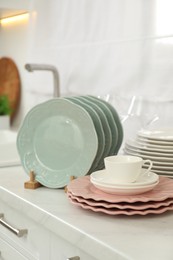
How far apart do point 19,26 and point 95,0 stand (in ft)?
2.31

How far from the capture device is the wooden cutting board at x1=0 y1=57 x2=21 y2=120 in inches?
87.9

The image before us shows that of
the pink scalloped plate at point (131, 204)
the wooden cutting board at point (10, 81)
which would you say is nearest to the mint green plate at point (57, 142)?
the pink scalloped plate at point (131, 204)

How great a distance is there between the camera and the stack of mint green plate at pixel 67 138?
1.08 m

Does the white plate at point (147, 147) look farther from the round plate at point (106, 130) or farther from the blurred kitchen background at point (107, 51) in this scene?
the blurred kitchen background at point (107, 51)

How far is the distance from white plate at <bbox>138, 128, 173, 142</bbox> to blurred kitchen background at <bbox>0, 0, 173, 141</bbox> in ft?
0.72

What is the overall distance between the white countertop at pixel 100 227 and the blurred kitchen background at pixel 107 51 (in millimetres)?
517

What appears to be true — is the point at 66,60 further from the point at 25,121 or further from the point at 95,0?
the point at 25,121

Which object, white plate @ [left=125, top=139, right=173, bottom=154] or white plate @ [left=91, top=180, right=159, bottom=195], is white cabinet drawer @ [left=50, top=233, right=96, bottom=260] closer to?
white plate @ [left=91, top=180, right=159, bottom=195]

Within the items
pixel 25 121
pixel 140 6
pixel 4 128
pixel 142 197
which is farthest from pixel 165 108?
pixel 4 128

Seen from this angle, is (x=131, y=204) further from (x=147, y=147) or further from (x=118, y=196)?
(x=147, y=147)

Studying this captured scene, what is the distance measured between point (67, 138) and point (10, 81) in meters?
1.25

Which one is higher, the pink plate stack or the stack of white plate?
the stack of white plate

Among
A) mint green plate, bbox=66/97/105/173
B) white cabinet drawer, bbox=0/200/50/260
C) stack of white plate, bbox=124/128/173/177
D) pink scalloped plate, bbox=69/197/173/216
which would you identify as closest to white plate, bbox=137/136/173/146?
stack of white plate, bbox=124/128/173/177

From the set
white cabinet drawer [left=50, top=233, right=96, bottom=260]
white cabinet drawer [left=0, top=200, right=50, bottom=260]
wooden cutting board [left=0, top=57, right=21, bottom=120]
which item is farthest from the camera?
wooden cutting board [left=0, top=57, right=21, bottom=120]
